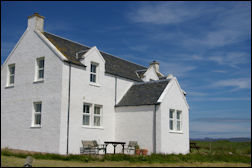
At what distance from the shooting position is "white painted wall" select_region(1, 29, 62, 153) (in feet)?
70.9

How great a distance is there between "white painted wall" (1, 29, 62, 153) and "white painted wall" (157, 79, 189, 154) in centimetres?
802

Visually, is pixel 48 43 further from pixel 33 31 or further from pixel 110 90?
pixel 110 90

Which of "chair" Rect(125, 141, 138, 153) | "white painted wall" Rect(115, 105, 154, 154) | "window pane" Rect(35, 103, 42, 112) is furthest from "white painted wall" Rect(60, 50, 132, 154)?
"window pane" Rect(35, 103, 42, 112)

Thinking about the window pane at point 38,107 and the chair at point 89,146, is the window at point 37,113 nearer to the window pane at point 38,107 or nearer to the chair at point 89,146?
the window pane at point 38,107

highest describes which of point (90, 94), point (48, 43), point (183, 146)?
point (48, 43)

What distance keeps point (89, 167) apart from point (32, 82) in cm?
1110

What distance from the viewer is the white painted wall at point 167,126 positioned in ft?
77.3

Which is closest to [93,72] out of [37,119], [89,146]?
[37,119]

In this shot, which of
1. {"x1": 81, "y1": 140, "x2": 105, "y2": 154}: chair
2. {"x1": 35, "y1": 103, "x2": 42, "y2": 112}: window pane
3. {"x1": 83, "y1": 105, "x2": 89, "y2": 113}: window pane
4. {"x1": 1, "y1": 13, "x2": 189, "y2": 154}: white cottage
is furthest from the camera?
{"x1": 83, "y1": 105, "x2": 89, "y2": 113}: window pane

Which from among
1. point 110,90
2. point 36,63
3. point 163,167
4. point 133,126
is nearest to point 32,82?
point 36,63

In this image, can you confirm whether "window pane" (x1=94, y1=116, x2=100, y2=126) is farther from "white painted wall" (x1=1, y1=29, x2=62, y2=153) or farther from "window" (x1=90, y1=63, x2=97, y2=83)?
"white painted wall" (x1=1, y1=29, x2=62, y2=153)

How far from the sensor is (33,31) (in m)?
24.4

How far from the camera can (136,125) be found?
24781mm

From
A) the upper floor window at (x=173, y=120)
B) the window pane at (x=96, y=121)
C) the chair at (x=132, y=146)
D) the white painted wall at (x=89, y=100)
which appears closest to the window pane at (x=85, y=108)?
the white painted wall at (x=89, y=100)
